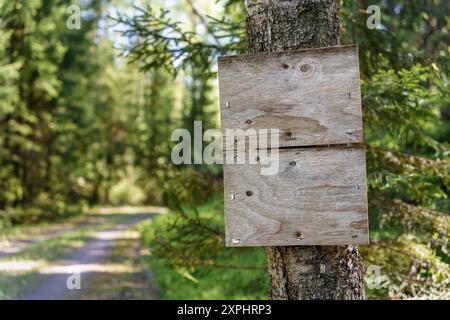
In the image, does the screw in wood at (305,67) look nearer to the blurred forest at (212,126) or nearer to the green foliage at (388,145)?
the blurred forest at (212,126)

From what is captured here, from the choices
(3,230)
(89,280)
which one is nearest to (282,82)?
(89,280)

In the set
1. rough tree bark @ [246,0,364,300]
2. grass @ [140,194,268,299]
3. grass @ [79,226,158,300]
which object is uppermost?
rough tree bark @ [246,0,364,300]

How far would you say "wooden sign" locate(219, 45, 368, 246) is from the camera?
2.81 meters

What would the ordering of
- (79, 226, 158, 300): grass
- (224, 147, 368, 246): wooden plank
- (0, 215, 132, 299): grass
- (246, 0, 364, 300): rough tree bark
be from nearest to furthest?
1. (224, 147, 368, 246): wooden plank
2. (246, 0, 364, 300): rough tree bark
3. (0, 215, 132, 299): grass
4. (79, 226, 158, 300): grass

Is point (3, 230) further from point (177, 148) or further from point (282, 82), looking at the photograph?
point (282, 82)

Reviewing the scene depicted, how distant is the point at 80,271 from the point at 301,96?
A: 9.38 m

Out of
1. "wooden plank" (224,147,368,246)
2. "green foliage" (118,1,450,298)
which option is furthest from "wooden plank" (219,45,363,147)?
"green foliage" (118,1,450,298)

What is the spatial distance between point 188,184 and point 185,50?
62.6 inches

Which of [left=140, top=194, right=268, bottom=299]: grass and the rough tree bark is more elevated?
the rough tree bark

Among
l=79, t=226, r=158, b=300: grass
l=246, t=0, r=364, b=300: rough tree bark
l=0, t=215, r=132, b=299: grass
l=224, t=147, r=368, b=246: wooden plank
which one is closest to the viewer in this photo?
l=224, t=147, r=368, b=246: wooden plank

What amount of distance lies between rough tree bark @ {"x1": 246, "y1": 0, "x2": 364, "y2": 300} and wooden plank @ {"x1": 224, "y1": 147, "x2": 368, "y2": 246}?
19cm

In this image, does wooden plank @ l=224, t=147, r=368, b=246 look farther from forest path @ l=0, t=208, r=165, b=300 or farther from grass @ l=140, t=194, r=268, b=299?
forest path @ l=0, t=208, r=165, b=300

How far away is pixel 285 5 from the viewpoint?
310cm

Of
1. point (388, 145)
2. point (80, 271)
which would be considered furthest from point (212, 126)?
point (388, 145)
